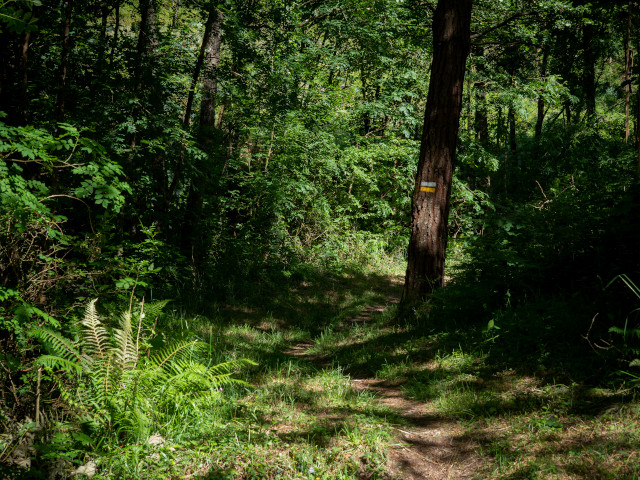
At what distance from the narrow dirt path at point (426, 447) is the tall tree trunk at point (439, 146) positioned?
2.57 metres

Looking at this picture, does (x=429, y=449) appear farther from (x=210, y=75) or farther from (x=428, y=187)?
(x=210, y=75)

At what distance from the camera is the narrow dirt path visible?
117 inches

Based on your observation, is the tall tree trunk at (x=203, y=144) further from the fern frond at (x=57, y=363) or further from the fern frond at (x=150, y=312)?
the fern frond at (x=57, y=363)

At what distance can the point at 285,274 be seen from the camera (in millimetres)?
9664

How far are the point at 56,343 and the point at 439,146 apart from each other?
17.9 feet

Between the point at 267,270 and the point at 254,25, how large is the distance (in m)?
5.57

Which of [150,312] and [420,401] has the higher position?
[150,312]

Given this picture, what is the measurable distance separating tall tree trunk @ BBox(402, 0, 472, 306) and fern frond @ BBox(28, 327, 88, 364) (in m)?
4.64

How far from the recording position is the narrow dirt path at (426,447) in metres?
2.97

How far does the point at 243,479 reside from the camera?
9.02 ft

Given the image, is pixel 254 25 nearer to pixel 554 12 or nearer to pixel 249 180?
pixel 249 180

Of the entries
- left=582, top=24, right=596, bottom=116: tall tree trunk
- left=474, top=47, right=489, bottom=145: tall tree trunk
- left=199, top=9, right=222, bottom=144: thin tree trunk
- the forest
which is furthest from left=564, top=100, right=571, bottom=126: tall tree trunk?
left=199, top=9, right=222, bottom=144: thin tree trunk

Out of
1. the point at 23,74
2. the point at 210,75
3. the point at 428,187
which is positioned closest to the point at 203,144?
the point at 210,75

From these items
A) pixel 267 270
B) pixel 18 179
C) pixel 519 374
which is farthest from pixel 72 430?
pixel 267 270
